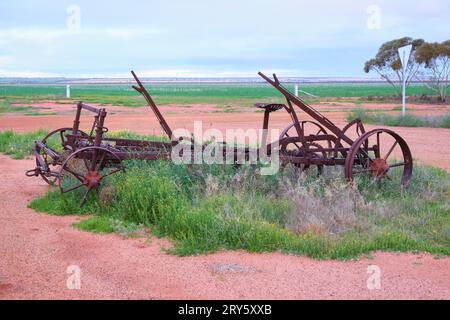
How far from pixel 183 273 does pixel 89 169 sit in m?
2.69

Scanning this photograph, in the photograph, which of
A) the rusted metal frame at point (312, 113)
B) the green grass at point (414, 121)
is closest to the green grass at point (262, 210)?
the rusted metal frame at point (312, 113)

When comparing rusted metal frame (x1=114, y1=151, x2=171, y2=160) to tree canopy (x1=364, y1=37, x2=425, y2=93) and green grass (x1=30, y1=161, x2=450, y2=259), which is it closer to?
green grass (x1=30, y1=161, x2=450, y2=259)

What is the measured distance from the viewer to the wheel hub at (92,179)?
7.33 metres

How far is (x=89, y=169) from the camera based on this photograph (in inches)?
292

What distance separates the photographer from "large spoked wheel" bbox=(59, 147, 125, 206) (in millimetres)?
7324

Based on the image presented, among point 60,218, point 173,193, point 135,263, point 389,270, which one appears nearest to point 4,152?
point 60,218

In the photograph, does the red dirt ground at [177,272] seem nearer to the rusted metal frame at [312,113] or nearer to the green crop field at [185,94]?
the rusted metal frame at [312,113]

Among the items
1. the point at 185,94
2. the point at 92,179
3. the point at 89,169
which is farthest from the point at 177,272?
the point at 185,94

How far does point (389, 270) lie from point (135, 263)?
238 centimetres

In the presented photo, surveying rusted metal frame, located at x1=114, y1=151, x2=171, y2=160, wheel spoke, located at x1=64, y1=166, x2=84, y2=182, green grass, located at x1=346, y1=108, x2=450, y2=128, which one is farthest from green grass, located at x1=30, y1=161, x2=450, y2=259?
green grass, located at x1=346, y1=108, x2=450, y2=128

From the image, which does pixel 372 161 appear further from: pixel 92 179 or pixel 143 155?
pixel 92 179

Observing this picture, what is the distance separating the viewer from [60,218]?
724 cm
